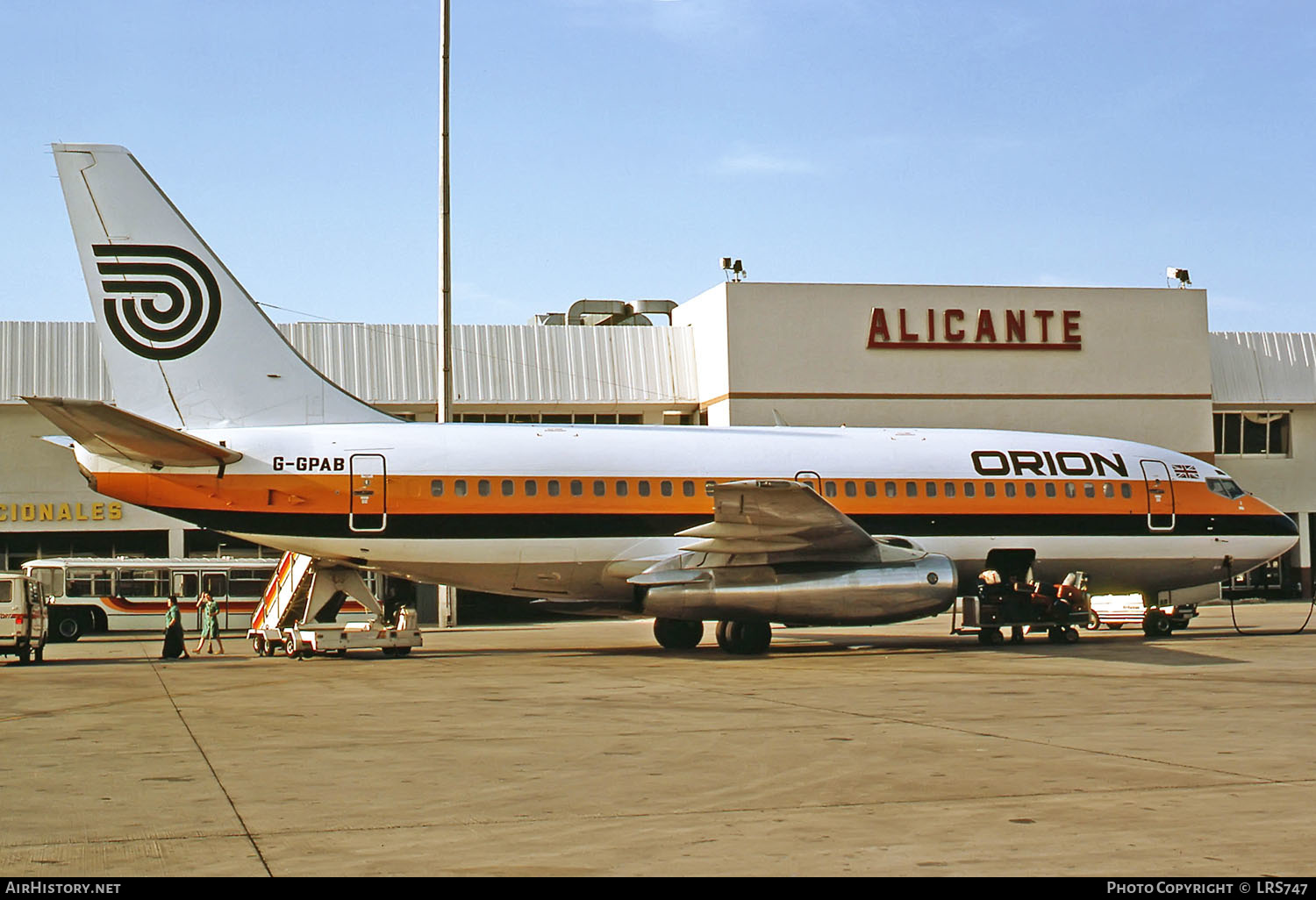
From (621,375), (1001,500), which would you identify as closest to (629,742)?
Result: (1001,500)

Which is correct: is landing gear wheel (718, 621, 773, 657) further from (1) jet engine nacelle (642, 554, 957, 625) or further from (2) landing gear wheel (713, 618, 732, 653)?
(1) jet engine nacelle (642, 554, 957, 625)

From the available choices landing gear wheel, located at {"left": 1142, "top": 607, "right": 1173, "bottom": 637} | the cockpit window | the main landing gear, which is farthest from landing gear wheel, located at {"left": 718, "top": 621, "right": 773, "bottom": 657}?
the cockpit window

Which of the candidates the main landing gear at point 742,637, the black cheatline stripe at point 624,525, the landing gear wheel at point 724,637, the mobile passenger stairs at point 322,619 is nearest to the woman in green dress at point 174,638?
the mobile passenger stairs at point 322,619

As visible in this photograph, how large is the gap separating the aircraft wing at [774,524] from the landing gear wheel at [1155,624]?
842cm

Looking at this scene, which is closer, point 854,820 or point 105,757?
point 854,820

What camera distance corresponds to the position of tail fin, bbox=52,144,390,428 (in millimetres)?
22375

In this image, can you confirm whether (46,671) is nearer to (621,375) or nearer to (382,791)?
(382,791)

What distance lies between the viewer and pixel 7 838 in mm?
7672

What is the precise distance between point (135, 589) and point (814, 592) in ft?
74.6

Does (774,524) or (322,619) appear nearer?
(774,524)

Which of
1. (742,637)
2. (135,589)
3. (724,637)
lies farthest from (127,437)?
(135,589)

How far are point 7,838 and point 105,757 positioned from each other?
372 centimetres

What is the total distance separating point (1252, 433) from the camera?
47.4 m

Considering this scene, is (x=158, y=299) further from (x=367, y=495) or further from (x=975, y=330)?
(x=975, y=330)
